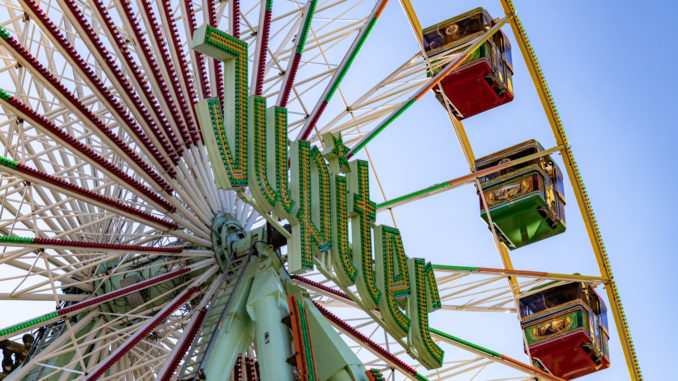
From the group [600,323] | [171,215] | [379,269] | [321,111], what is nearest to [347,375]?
[379,269]

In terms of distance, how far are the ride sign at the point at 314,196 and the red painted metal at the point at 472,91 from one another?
4.93 meters

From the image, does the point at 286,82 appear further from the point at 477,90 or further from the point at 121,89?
the point at 477,90

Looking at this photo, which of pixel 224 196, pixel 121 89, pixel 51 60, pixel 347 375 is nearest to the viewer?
pixel 347 375

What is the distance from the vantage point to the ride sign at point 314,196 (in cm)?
1702

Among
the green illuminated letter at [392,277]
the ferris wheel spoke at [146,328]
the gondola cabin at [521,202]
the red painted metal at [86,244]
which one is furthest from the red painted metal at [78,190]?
the gondola cabin at [521,202]

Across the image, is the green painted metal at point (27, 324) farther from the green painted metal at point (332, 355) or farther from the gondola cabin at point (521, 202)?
the gondola cabin at point (521, 202)

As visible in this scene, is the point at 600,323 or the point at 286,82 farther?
the point at 600,323

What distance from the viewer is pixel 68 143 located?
17.9 m

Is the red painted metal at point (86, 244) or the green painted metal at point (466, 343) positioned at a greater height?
the red painted metal at point (86, 244)

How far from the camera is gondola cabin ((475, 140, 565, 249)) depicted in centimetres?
2406

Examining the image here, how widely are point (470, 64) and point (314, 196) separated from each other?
22.5 feet

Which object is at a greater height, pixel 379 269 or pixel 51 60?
pixel 51 60

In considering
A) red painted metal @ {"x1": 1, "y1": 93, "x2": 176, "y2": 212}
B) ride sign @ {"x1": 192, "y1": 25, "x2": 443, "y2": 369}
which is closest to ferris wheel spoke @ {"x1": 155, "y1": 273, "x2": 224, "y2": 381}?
red painted metal @ {"x1": 1, "y1": 93, "x2": 176, "y2": 212}

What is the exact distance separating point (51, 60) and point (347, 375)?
9710 mm
